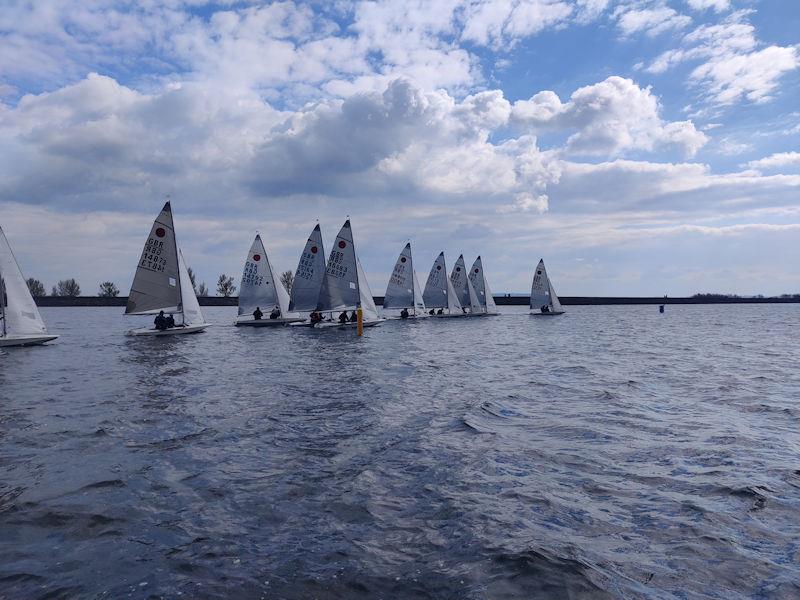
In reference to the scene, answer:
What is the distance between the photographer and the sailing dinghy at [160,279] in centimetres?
3556

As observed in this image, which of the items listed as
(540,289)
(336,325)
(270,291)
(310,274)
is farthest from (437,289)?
(336,325)

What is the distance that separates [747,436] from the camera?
38.4ft

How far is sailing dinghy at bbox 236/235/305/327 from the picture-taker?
47.5 m

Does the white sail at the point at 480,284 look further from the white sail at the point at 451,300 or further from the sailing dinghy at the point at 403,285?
the sailing dinghy at the point at 403,285

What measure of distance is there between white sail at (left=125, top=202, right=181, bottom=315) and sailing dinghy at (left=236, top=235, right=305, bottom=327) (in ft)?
35.8

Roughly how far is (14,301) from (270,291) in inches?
893

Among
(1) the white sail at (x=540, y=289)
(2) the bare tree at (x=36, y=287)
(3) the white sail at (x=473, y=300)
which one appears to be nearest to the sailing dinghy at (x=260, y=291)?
A: (3) the white sail at (x=473, y=300)

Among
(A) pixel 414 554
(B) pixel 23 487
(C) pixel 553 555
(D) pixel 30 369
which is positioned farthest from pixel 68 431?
(D) pixel 30 369

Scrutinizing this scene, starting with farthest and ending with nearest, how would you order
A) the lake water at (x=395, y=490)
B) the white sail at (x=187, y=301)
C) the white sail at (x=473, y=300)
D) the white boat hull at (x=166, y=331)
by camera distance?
the white sail at (x=473, y=300) → the white sail at (x=187, y=301) → the white boat hull at (x=166, y=331) → the lake water at (x=395, y=490)

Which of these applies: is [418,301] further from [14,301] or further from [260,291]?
[14,301]

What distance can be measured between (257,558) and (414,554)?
1692mm

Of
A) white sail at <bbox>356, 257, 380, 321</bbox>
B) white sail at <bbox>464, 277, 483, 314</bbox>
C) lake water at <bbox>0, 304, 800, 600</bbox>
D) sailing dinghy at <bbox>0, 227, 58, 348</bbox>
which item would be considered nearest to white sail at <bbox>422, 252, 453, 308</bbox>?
white sail at <bbox>464, 277, 483, 314</bbox>

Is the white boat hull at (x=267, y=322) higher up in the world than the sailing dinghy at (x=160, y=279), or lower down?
lower down

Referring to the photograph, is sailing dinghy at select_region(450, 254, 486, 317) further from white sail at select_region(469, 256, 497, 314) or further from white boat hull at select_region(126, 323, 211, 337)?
white boat hull at select_region(126, 323, 211, 337)
